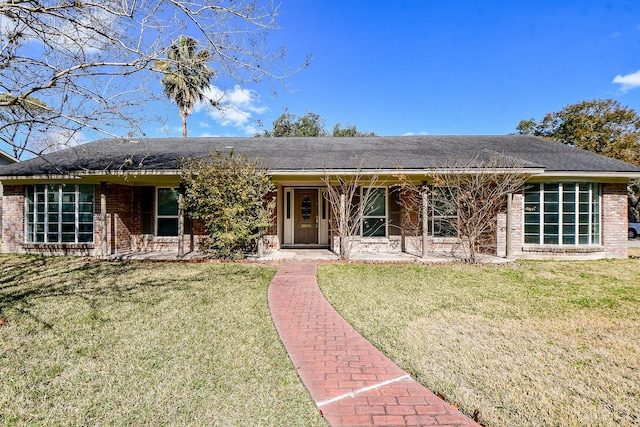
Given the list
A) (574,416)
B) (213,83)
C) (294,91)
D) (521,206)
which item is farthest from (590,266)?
(213,83)

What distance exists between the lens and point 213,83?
5695 mm

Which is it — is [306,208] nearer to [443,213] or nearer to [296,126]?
[443,213]

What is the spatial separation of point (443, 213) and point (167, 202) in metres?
10.4

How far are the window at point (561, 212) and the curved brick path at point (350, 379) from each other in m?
9.00

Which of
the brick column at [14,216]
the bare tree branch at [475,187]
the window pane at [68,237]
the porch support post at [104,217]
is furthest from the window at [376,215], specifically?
the brick column at [14,216]

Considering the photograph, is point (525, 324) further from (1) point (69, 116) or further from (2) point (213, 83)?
(1) point (69, 116)

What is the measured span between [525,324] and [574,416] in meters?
2.29

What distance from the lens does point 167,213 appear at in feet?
39.1

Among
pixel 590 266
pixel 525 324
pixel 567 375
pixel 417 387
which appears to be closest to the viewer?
pixel 417 387

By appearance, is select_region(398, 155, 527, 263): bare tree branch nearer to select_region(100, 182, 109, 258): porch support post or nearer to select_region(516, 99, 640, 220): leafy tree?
select_region(100, 182, 109, 258): porch support post

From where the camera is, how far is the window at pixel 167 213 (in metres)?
11.9

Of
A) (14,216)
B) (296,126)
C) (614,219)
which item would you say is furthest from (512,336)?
(296,126)

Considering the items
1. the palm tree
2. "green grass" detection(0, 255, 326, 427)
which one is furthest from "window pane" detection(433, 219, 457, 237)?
the palm tree

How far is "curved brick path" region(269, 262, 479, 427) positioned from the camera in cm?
257
